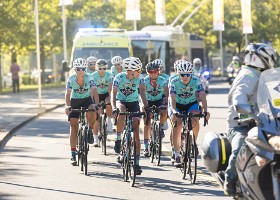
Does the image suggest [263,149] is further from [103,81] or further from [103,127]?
[103,81]

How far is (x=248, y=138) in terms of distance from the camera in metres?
8.30

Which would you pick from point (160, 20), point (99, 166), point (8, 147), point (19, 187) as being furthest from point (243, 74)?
point (160, 20)

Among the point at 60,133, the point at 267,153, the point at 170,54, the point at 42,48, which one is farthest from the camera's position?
the point at 42,48

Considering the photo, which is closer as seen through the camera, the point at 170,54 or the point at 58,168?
the point at 58,168

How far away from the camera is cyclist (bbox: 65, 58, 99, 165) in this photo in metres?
15.3

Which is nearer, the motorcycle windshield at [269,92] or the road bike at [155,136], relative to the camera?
the motorcycle windshield at [269,92]

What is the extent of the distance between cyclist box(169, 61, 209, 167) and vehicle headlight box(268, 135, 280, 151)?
582cm

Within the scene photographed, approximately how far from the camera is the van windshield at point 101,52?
28.1 meters

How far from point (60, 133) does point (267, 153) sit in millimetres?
15296

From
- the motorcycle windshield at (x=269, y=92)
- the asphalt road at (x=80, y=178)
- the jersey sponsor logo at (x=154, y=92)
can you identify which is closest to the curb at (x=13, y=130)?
the asphalt road at (x=80, y=178)

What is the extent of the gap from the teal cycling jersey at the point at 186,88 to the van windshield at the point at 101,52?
1389 cm

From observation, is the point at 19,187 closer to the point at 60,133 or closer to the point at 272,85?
the point at 272,85

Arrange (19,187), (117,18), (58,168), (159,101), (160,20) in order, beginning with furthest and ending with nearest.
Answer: (117,18) < (160,20) < (159,101) < (58,168) < (19,187)

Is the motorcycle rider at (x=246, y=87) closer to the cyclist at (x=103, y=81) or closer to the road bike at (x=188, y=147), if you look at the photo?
the road bike at (x=188, y=147)
